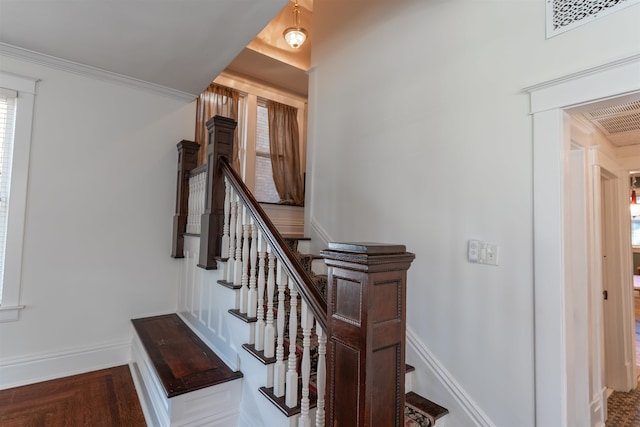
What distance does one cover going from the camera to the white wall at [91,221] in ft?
8.02

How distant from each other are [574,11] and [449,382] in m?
2.10

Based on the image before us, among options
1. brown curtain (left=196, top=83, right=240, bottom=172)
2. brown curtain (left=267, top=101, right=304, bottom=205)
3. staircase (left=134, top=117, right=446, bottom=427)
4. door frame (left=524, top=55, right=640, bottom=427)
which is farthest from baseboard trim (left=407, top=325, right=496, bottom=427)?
brown curtain (left=196, top=83, right=240, bottom=172)

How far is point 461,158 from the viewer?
1981 millimetres

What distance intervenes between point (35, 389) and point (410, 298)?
108 inches

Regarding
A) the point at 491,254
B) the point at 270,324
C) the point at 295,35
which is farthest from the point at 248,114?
the point at 491,254

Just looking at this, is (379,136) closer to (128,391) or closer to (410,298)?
(410,298)

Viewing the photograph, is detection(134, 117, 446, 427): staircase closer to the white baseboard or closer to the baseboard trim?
the baseboard trim

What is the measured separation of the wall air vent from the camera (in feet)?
4.78

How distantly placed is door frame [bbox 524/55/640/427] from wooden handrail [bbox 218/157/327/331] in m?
1.14

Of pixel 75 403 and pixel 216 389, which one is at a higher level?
pixel 216 389

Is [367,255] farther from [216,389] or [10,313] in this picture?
[10,313]

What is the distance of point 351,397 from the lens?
0.96m

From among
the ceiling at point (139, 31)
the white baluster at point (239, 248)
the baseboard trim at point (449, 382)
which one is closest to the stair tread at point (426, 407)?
the baseboard trim at point (449, 382)

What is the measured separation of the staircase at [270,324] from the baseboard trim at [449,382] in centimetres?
16
